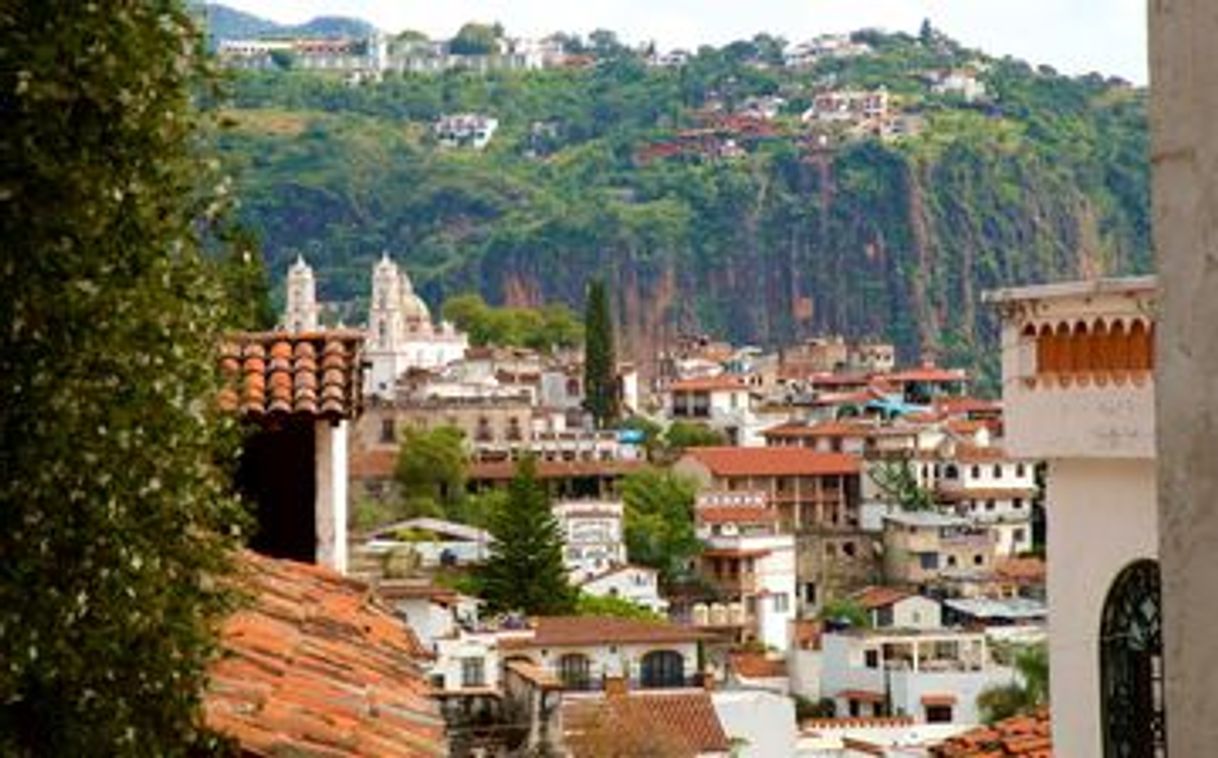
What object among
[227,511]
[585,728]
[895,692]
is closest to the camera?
[227,511]

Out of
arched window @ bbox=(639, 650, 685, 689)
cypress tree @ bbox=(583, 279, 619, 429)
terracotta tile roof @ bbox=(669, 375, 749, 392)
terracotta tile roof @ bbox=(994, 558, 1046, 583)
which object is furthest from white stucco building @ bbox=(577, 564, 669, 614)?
terracotta tile roof @ bbox=(669, 375, 749, 392)

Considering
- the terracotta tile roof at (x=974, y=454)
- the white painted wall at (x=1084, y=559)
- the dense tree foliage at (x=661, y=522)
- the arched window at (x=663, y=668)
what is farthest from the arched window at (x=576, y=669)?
the terracotta tile roof at (x=974, y=454)

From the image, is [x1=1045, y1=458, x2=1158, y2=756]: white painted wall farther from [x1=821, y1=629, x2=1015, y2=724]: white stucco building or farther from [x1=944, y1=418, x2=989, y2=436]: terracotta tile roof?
[x1=944, y1=418, x2=989, y2=436]: terracotta tile roof

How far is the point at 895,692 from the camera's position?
222 ft

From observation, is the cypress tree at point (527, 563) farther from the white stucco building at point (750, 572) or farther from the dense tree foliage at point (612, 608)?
the white stucco building at point (750, 572)

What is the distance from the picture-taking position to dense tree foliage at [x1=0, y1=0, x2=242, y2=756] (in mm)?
4934

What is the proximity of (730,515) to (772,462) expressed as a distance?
1378cm

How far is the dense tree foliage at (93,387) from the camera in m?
4.93

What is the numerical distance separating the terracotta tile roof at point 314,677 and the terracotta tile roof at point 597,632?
47.2 metres

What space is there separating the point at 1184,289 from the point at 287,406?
7815mm

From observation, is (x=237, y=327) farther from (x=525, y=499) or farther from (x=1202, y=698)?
(x=525, y=499)

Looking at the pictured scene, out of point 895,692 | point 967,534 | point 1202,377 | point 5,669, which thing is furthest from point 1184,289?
point 967,534

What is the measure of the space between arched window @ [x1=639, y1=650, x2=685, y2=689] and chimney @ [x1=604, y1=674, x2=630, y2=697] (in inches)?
73.1

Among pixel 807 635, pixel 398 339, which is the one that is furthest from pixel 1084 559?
pixel 398 339
